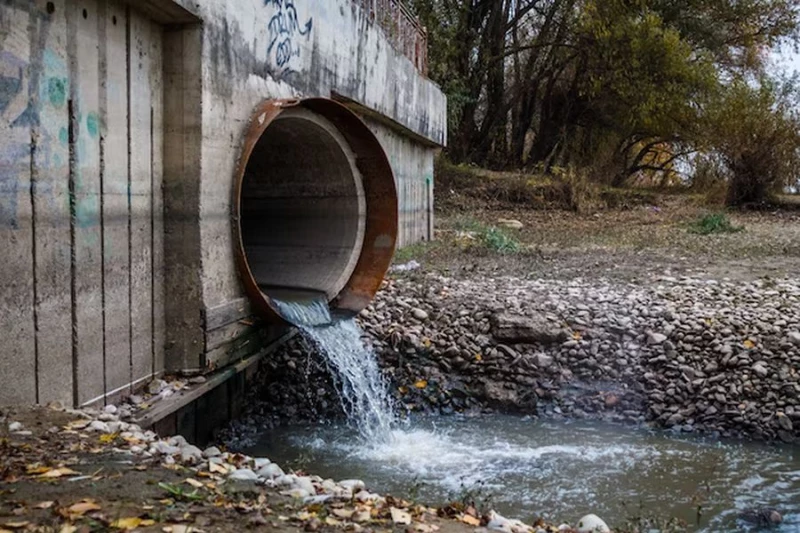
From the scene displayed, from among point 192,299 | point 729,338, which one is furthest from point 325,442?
A: point 729,338

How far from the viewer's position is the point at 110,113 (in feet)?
14.0

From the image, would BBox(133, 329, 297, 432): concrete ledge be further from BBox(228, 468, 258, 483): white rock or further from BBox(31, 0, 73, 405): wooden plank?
BBox(228, 468, 258, 483): white rock

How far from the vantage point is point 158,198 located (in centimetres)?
478

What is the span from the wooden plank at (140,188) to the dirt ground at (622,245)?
15.9 feet

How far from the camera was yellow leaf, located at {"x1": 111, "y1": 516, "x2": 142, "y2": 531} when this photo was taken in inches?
98.7

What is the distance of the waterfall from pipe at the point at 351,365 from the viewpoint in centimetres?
594

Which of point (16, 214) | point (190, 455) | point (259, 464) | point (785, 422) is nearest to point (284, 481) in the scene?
point (259, 464)

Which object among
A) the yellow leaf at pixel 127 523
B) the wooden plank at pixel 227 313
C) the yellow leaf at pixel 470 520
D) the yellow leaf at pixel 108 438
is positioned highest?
the wooden plank at pixel 227 313

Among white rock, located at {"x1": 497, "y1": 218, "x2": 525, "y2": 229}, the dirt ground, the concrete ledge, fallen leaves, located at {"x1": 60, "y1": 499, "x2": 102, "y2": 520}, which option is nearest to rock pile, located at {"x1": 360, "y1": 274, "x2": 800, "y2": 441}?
the dirt ground

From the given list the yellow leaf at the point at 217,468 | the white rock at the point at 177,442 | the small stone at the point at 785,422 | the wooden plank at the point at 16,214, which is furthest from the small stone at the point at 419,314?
the wooden plank at the point at 16,214

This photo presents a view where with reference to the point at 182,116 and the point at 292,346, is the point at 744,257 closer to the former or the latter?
the point at 292,346

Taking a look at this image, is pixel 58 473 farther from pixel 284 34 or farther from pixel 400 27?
pixel 400 27

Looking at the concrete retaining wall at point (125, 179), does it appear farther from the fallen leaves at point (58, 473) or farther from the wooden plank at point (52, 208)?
the fallen leaves at point (58, 473)

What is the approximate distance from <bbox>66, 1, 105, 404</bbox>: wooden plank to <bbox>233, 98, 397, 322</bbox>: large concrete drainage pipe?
216cm
